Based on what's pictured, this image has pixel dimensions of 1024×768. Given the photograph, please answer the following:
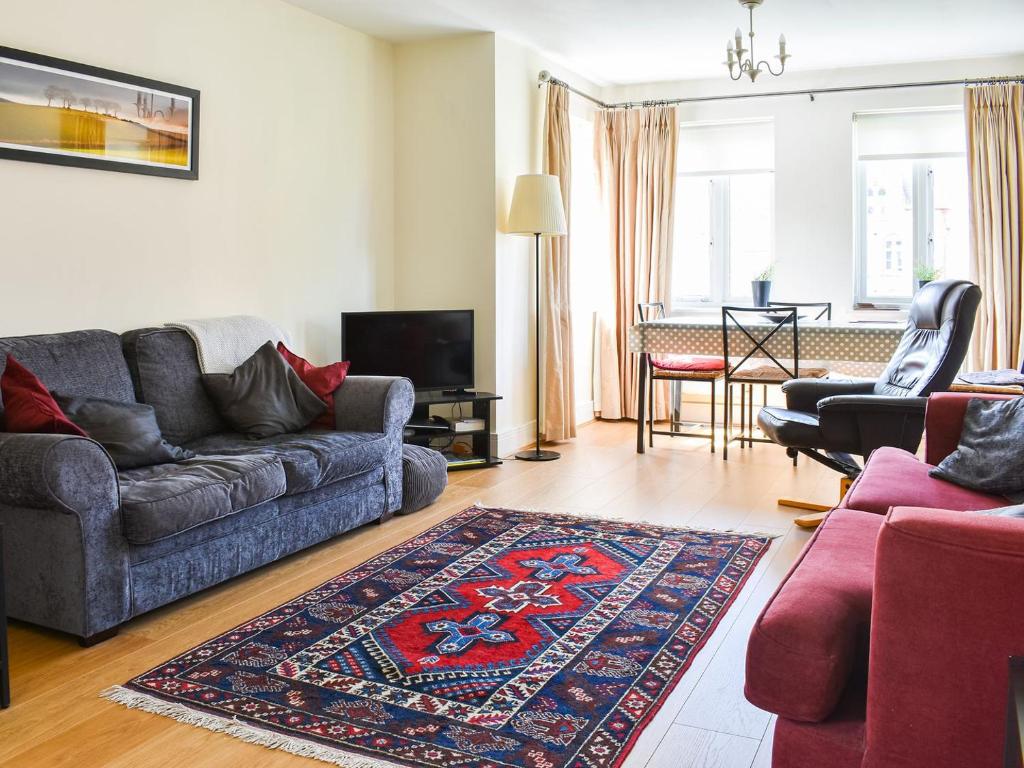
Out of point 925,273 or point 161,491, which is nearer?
point 161,491

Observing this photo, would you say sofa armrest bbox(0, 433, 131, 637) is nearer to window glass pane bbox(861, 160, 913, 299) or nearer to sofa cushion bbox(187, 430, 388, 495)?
sofa cushion bbox(187, 430, 388, 495)

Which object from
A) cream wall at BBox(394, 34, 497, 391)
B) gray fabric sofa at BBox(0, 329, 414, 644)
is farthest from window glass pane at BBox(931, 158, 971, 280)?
gray fabric sofa at BBox(0, 329, 414, 644)

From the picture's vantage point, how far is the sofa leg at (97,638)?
2.72 metres

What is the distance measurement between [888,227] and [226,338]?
4753 mm

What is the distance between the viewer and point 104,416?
3189 millimetres

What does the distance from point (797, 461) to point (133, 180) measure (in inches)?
149

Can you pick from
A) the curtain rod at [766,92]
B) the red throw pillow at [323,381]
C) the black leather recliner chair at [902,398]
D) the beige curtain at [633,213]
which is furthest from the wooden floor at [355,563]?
the curtain rod at [766,92]

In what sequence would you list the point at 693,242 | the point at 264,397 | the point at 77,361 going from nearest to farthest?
the point at 77,361
the point at 264,397
the point at 693,242

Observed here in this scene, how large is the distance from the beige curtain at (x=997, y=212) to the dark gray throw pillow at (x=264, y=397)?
4390 millimetres

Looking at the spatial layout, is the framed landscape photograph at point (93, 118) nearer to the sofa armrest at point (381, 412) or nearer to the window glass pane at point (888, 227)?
the sofa armrest at point (381, 412)

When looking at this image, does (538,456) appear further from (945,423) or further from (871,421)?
(945,423)

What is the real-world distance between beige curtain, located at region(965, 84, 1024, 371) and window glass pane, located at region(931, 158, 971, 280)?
36 cm

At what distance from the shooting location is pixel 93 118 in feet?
12.1

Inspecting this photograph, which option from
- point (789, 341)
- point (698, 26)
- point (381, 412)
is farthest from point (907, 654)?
point (698, 26)
